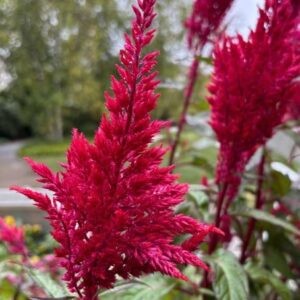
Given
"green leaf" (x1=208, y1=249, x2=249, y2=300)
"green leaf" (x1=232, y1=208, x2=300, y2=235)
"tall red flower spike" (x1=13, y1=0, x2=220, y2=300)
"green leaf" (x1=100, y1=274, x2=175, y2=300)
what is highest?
"tall red flower spike" (x1=13, y1=0, x2=220, y2=300)

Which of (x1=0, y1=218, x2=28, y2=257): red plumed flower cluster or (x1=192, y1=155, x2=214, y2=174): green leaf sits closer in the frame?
(x1=0, y1=218, x2=28, y2=257): red plumed flower cluster

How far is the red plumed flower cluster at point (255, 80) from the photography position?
0.56 metres

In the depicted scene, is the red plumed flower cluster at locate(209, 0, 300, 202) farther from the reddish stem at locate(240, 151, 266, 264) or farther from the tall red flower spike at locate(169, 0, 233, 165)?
the reddish stem at locate(240, 151, 266, 264)

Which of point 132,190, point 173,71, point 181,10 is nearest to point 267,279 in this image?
point 132,190

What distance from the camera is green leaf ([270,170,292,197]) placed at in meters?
0.89

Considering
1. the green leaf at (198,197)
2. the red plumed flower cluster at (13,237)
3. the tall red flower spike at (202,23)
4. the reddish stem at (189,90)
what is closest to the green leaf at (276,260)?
the green leaf at (198,197)

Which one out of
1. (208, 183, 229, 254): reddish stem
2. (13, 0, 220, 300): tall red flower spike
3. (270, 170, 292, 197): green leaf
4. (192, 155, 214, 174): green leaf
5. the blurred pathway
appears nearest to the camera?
(13, 0, 220, 300): tall red flower spike

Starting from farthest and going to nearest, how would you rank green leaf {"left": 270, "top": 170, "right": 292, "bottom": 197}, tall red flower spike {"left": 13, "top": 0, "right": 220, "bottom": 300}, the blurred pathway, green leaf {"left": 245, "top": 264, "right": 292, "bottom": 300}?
the blurred pathway, green leaf {"left": 270, "top": 170, "right": 292, "bottom": 197}, green leaf {"left": 245, "top": 264, "right": 292, "bottom": 300}, tall red flower spike {"left": 13, "top": 0, "right": 220, "bottom": 300}

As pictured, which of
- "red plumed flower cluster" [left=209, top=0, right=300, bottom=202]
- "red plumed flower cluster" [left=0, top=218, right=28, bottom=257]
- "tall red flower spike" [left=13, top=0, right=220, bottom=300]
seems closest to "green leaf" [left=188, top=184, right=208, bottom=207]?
"red plumed flower cluster" [left=209, top=0, right=300, bottom=202]

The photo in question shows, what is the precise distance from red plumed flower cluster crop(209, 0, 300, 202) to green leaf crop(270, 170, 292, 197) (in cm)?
28

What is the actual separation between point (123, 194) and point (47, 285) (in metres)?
0.26

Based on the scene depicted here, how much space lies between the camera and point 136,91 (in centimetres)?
37

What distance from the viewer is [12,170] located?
7613mm

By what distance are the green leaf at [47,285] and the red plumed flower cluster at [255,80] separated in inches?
11.3
